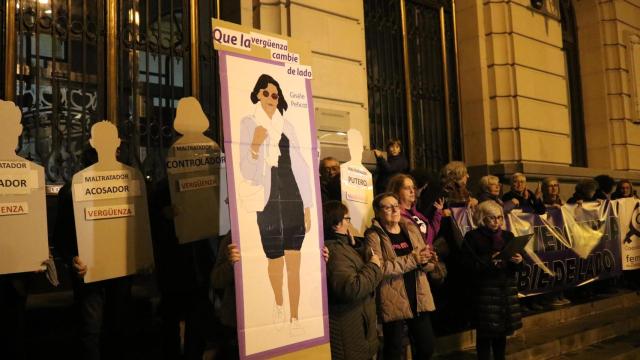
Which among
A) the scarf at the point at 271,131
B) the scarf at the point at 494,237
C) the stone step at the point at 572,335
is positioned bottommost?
the stone step at the point at 572,335

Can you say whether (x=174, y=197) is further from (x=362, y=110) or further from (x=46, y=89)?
(x=362, y=110)

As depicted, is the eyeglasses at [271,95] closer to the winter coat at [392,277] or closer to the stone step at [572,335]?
the winter coat at [392,277]

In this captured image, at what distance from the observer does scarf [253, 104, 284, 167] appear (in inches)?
137

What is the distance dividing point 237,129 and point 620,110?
1237 centimetres

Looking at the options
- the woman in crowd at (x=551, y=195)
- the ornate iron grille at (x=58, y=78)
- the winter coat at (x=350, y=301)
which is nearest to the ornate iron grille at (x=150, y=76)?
the ornate iron grille at (x=58, y=78)

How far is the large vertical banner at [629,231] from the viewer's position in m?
8.27

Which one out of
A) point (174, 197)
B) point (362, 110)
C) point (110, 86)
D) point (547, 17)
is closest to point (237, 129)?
point (174, 197)

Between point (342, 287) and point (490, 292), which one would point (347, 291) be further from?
point (490, 292)

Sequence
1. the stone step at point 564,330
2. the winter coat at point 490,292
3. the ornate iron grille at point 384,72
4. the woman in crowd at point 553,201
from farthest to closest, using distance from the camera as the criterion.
Answer: the ornate iron grille at point 384,72, the woman in crowd at point 553,201, the stone step at point 564,330, the winter coat at point 490,292

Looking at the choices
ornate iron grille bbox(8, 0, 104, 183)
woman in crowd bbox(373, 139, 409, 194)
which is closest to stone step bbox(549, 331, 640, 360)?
woman in crowd bbox(373, 139, 409, 194)

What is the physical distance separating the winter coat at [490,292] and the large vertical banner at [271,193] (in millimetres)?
1723

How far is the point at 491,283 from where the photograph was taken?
4766 mm

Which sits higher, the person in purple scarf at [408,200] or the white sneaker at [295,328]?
the person in purple scarf at [408,200]

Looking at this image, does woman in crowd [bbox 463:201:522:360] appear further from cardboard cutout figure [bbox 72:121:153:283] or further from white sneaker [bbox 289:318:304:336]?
cardboard cutout figure [bbox 72:121:153:283]
